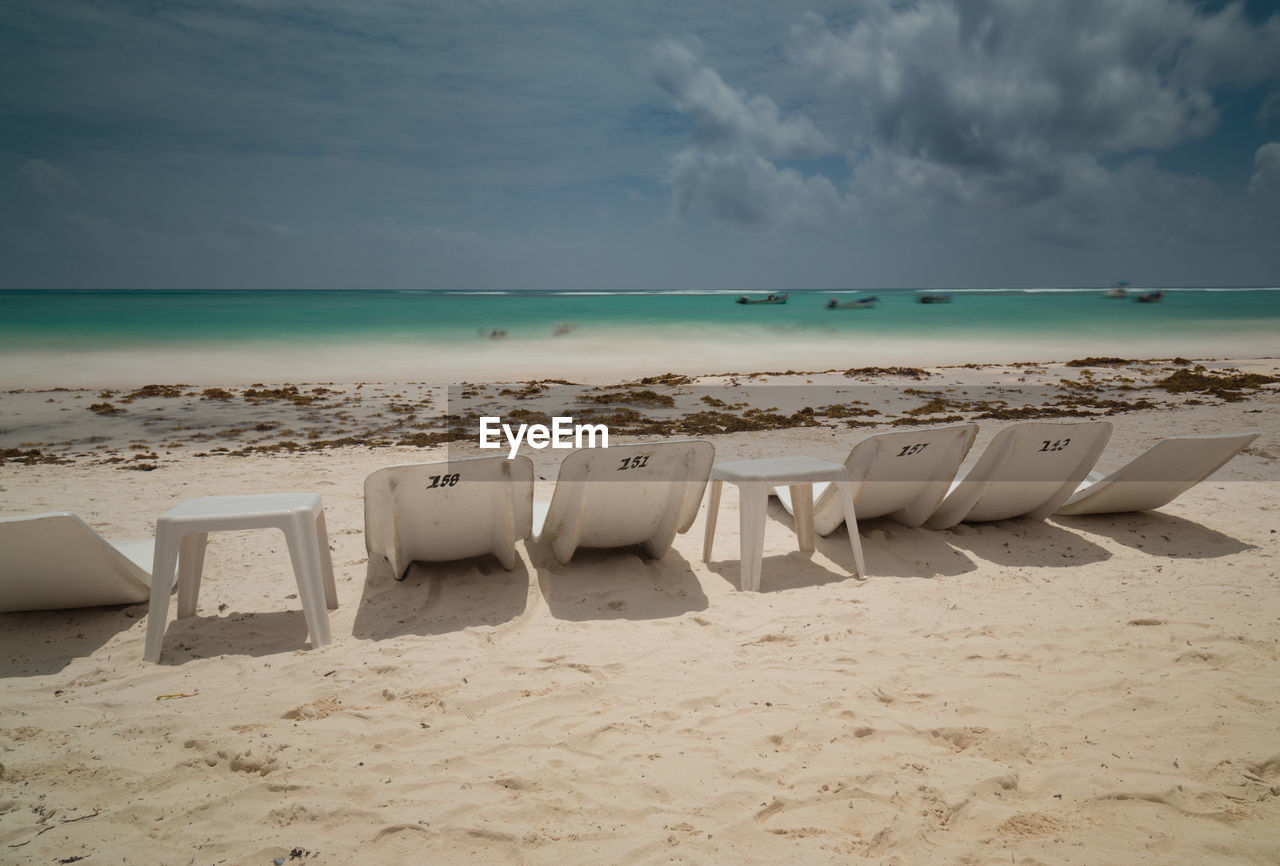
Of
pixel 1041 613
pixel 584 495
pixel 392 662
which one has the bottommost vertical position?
pixel 392 662

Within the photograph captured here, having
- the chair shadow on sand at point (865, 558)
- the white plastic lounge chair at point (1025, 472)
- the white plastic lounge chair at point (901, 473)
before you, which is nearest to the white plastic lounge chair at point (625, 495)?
the chair shadow on sand at point (865, 558)

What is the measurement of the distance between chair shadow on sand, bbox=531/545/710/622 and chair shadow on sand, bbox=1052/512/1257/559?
2.78 metres

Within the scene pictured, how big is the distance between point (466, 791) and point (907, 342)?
86.0 ft

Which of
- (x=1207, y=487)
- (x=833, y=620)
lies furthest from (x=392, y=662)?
(x=1207, y=487)

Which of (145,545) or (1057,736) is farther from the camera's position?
(145,545)

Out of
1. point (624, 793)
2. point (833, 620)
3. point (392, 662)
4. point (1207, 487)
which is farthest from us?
point (1207, 487)

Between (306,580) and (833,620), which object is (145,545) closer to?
(306,580)

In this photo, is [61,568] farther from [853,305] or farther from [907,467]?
[853,305]

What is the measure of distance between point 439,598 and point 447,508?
57 cm

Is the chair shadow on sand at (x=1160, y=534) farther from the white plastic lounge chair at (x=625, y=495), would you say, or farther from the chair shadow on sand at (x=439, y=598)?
the chair shadow on sand at (x=439, y=598)

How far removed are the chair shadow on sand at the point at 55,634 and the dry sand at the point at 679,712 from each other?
16 millimetres

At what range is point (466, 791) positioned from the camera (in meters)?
2.46

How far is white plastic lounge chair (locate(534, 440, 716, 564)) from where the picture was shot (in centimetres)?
394

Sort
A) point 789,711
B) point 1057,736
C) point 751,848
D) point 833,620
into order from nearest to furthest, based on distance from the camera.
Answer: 1. point 751,848
2. point 1057,736
3. point 789,711
4. point 833,620
